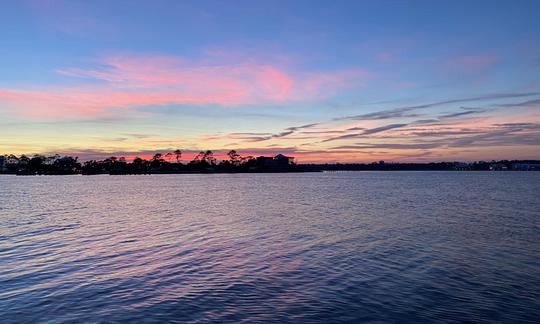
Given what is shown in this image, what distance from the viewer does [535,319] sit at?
50.7 ft

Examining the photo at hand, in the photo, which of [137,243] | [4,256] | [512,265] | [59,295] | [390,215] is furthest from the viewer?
[390,215]

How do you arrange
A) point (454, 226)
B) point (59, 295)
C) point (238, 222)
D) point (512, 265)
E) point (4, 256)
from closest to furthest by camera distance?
point (59, 295)
point (512, 265)
point (4, 256)
point (454, 226)
point (238, 222)

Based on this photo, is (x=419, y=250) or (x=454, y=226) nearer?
(x=419, y=250)

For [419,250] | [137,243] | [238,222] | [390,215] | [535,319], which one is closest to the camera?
[535,319]

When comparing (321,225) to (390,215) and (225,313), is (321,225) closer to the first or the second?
(390,215)

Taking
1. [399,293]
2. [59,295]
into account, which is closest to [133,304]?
[59,295]

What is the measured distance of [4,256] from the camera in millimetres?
26969

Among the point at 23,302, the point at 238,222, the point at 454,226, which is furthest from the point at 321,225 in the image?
the point at 23,302

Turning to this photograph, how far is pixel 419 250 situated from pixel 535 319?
13.7 m

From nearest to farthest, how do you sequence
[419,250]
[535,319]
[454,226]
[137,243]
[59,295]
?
1. [535,319]
2. [59,295]
3. [419,250]
4. [137,243]
5. [454,226]

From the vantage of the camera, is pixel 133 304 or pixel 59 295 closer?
pixel 133 304

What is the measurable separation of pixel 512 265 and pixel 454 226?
729 inches

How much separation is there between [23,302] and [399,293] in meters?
17.5

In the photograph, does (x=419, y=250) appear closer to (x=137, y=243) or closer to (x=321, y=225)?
(x=321, y=225)
